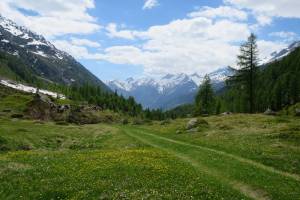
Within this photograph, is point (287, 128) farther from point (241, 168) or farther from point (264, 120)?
point (241, 168)

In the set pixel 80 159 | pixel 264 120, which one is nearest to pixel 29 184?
pixel 80 159

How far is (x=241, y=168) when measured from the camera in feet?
109

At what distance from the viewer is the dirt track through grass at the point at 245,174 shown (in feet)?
84.3

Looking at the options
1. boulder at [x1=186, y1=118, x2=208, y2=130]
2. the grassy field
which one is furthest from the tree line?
the grassy field

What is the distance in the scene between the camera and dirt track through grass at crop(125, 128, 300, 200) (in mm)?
25688

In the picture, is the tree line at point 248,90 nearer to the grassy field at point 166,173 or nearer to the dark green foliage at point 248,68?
the dark green foliage at point 248,68

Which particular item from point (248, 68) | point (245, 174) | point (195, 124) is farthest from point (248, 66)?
point (245, 174)

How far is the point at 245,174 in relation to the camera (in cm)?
3081

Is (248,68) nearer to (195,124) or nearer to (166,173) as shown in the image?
(195,124)

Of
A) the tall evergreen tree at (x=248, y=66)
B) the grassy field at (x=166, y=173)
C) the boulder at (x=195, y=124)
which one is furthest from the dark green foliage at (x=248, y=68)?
the grassy field at (x=166, y=173)

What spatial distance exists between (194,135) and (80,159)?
29756 mm

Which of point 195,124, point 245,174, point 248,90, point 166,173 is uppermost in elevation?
point 248,90

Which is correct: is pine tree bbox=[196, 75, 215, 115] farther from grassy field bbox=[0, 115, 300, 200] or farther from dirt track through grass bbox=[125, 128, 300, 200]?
dirt track through grass bbox=[125, 128, 300, 200]

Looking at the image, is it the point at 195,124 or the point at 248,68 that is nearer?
the point at 195,124
